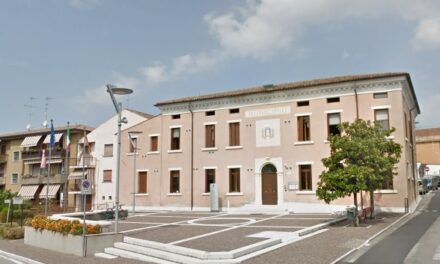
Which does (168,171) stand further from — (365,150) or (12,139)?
(12,139)

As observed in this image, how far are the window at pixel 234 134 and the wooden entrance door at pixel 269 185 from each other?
3.07 metres

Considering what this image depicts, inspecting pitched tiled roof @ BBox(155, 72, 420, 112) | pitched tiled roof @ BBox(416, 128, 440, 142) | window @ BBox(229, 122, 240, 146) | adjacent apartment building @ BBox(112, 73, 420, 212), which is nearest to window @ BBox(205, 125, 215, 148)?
adjacent apartment building @ BBox(112, 73, 420, 212)

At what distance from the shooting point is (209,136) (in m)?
33.0

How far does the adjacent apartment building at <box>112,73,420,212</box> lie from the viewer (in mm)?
26797

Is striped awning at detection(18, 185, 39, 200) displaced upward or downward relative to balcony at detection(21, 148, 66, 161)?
downward

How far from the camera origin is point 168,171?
34188 mm

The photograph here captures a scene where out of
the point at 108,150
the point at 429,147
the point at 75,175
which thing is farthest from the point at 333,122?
the point at 429,147

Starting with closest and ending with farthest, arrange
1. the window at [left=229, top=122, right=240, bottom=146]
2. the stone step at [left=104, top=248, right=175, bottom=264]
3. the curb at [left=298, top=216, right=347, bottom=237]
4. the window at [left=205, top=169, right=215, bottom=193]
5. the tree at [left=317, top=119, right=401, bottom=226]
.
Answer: the stone step at [left=104, top=248, right=175, bottom=264] → the curb at [left=298, top=216, right=347, bottom=237] → the tree at [left=317, top=119, right=401, bottom=226] → the window at [left=229, top=122, right=240, bottom=146] → the window at [left=205, top=169, right=215, bottom=193]

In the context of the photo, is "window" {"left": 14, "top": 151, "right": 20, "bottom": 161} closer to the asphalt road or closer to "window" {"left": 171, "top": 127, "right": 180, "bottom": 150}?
"window" {"left": 171, "top": 127, "right": 180, "bottom": 150}

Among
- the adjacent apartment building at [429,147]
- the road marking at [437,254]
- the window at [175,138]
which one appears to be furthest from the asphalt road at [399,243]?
the adjacent apartment building at [429,147]

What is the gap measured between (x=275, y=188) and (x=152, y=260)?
16.7 metres

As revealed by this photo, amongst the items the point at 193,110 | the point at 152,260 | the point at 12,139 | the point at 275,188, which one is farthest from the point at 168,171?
the point at 12,139

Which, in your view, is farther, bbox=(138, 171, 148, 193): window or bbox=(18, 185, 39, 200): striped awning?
bbox=(18, 185, 39, 200): striped awning

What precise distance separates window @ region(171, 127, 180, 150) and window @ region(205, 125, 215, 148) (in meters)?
2.70
